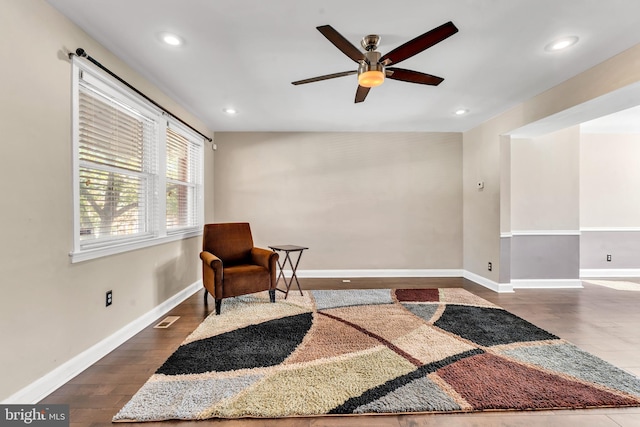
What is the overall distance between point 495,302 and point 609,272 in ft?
9.80

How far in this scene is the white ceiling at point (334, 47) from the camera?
72.9 inches

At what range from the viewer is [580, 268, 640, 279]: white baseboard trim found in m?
4.73

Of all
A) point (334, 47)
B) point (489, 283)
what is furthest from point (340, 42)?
point (489, 283)

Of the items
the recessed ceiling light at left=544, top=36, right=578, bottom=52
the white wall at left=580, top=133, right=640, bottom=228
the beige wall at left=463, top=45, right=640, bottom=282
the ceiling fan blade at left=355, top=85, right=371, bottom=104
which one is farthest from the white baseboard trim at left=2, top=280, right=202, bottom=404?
the white wall at left=580, top=133, right=640, bottom=228

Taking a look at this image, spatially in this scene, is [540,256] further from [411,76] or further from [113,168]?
[113,168]

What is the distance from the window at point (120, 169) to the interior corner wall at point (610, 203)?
6.43m

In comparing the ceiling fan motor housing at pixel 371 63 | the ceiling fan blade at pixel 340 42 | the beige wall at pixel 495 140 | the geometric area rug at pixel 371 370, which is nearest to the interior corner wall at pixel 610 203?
the beige wall at pixel 495 140

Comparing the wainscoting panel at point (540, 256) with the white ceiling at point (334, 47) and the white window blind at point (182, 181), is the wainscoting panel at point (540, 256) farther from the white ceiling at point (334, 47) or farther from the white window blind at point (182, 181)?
the white window blind at point (182, 181)

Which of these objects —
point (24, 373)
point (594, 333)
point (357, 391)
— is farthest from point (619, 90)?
point (24, 373)

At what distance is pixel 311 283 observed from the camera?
442cm

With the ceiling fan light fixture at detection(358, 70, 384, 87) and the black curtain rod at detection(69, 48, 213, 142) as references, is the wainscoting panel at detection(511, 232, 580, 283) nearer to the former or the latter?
the ceiling fan light fixture at detection(358, 70, 384, 87)

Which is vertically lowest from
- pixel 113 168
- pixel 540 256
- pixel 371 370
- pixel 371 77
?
pixel 371 370

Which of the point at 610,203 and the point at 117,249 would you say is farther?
the point at 610,203

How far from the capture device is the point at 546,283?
13.5ft
